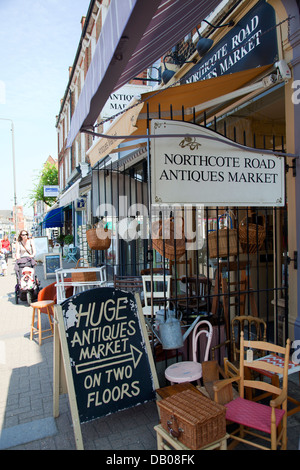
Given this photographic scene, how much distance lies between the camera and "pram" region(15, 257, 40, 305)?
8.27 metres

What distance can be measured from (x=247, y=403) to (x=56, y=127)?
108ft

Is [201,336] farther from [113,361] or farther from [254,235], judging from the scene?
[254,235]

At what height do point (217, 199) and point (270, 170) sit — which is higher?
point (270, 170)

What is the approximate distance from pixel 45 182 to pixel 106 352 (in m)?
37.7

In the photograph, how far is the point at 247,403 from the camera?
2.76 meters

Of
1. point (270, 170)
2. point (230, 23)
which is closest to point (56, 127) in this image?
point (230, 23)

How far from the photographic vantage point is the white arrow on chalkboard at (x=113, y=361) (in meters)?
2.91

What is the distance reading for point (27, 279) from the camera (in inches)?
326

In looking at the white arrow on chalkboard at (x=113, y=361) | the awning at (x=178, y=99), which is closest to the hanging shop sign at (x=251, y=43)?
the awning at (x=178, y=99)

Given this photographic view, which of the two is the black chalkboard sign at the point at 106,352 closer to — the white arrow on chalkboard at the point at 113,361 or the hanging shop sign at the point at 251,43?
the white arrow on chalkboard at the point at 113,361

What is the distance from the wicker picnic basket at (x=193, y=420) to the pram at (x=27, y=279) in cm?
648

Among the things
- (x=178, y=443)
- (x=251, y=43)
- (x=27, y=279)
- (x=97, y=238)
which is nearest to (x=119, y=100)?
(x=97, y=238)

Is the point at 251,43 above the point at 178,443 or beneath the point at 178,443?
above
